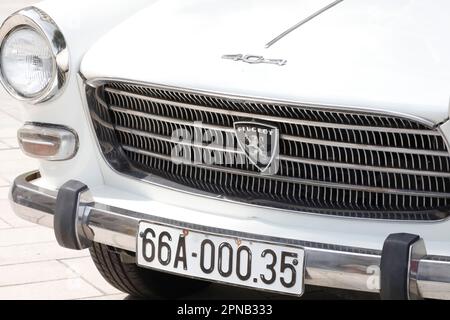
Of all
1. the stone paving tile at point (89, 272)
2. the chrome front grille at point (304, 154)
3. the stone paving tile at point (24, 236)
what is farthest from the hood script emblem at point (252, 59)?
the stone paving tile at point (24, 236)

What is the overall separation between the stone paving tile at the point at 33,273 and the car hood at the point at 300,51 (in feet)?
3.92

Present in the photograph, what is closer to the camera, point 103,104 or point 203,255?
point 203,255

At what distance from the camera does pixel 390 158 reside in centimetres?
303

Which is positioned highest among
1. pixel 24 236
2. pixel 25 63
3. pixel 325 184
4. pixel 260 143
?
pixel 25 63

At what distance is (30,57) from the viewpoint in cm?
368

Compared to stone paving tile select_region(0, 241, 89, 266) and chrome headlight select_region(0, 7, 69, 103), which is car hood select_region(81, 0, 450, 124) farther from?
stone paving tile select_region(0, 241, 89, 266)

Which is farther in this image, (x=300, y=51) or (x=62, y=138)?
(x=62, y=138)

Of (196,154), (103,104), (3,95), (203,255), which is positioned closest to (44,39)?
(103,104)

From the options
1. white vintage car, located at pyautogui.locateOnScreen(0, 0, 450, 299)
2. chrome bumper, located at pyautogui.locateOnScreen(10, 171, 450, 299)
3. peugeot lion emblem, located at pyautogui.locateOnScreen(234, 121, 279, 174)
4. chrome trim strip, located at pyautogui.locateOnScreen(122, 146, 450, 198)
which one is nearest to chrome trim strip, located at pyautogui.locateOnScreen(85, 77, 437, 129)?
white vintage car, located at pyautogui.locateOnScreen(0, 0, 450, 299)

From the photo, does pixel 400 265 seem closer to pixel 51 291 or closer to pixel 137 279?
pixel 137 279

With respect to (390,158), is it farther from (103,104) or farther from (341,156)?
(103,104)

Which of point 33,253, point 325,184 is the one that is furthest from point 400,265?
point 33,253

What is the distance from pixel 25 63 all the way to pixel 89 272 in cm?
115

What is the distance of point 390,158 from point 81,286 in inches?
68.6
